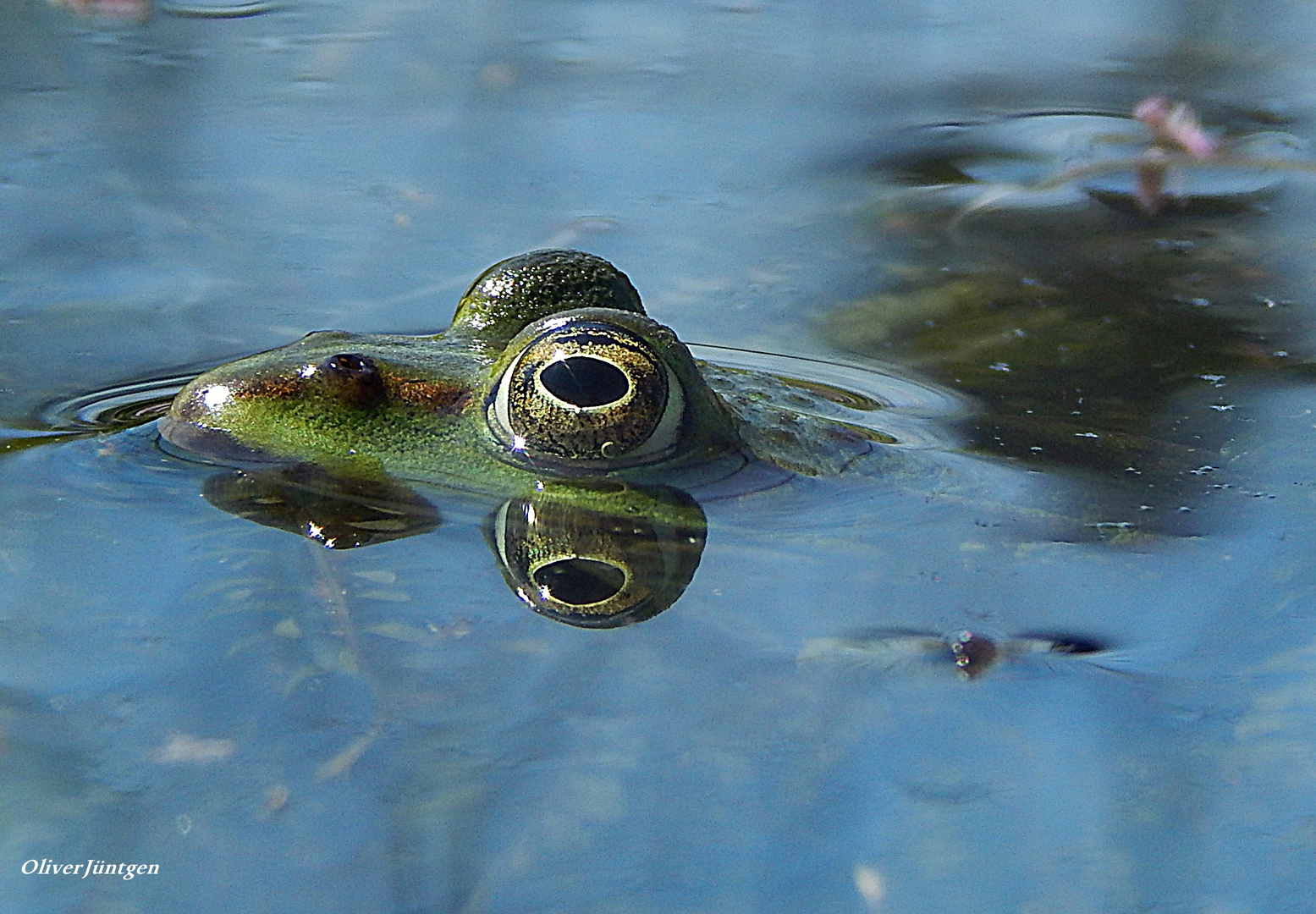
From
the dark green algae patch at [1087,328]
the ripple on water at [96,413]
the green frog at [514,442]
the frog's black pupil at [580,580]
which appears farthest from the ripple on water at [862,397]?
the ripple on water at [96,413]

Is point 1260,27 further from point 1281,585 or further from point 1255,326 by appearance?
point 1281,585

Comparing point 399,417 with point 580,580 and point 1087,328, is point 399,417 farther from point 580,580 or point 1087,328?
point 1087,328

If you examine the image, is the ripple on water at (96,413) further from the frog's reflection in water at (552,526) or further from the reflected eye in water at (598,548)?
the reflected eye in water at (598,548)

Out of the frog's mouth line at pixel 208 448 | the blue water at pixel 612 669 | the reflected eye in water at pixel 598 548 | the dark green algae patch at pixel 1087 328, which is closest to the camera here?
the blue water at pixel 612 669

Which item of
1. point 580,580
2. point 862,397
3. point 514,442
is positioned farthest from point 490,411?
point 862,397

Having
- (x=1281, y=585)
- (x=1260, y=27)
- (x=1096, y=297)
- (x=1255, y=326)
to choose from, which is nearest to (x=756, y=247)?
(x=1096, y=297)

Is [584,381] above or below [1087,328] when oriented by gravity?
above
